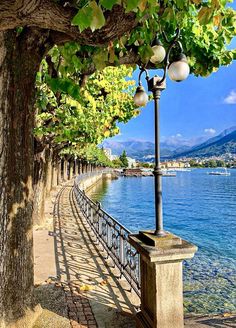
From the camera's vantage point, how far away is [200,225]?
28156 mm

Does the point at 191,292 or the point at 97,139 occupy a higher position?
the point at 97,139

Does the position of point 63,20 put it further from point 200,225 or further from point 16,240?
point 200,225

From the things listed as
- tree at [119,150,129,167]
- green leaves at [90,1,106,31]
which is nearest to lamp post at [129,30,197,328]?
green leaves at [90,1,106,31]

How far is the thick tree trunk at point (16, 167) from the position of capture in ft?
14.3

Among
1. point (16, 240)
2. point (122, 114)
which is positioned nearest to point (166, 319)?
point (16, 240)

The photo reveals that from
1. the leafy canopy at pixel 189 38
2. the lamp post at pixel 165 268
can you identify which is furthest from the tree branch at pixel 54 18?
the lamp post at pixel 165 268

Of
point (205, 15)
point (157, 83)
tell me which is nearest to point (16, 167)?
point (157, 83)

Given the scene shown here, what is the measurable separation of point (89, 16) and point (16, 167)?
2658 mm

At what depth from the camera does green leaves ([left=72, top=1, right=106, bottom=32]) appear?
244 cm

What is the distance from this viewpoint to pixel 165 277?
4523mm

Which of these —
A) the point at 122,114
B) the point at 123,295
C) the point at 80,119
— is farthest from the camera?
the point at 122,114

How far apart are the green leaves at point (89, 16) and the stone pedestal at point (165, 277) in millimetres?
2983

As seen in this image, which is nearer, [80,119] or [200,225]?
[80,119]

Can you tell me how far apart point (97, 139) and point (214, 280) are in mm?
7432
